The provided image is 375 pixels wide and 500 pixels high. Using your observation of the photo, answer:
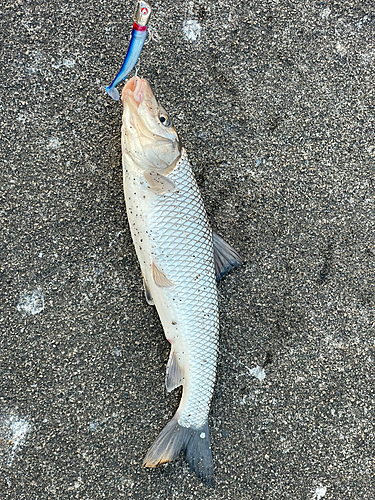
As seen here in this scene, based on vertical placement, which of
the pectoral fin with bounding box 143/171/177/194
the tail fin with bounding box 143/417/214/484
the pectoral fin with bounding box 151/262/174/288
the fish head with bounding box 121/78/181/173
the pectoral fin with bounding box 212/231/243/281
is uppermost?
the fish head with bounding box 121/78/181/173

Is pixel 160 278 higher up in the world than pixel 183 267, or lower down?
lower down

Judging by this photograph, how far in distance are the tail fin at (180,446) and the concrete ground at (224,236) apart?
0.11 meters

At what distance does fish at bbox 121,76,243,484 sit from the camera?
2279 mm

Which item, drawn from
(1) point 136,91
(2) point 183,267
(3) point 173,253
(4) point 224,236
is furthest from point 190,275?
(1) point 136,91

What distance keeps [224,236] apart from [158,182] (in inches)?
27.4

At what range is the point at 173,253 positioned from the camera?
7.59 feet

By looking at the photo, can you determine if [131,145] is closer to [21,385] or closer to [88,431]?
[21,385]

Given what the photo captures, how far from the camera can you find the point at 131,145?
229 centimetres

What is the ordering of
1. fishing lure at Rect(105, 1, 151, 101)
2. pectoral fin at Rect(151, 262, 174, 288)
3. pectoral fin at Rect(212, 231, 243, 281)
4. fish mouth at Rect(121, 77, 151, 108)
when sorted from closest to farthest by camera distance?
1. fishing lure at Rect(105, 1, 151, 101)
2. fish mouth at Rect(121, 77, 151, 108)
3. pectoral fin at Rect(151, 262, 174, 288)
4. pectoral fin at Rect(212, 231, 243, 281)

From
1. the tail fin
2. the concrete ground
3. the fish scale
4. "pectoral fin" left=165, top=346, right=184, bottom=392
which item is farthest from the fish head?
the tail fin

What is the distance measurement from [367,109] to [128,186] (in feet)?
6.16

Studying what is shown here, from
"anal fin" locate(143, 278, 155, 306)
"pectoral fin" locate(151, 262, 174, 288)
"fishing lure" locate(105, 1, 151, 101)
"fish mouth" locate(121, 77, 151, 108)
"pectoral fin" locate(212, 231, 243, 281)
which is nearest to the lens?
"fishing lure" locate(105, 1, 151, 101)

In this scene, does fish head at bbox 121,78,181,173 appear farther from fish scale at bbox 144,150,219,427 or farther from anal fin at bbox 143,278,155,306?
anal fin at bbox 143,278,155,306

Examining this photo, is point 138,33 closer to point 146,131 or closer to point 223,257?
point 146,131
